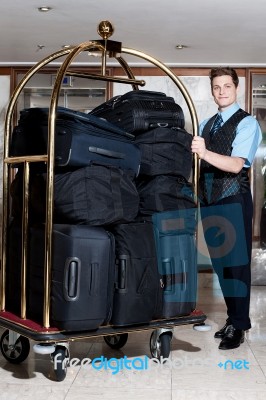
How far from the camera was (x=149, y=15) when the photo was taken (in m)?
4.81

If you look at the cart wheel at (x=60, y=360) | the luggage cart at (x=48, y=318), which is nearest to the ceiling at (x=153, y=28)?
the luggage cart at (x=48, y=318)

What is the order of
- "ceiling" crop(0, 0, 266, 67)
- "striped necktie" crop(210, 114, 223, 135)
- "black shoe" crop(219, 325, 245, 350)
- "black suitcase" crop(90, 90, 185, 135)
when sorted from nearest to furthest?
"black suitcase" crop(90, 90, 185, 135), "black shoe" crop(219, 325, 245, 350), "striped necktie" crop(210, 114, 223, 135), "ceiling" crop(0, 0, 266, 67)

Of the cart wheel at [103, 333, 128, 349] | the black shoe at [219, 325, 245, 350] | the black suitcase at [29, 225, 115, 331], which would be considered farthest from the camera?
the black shoe at [219, 325, 245, 350]

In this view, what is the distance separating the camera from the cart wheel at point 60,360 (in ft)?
9.70

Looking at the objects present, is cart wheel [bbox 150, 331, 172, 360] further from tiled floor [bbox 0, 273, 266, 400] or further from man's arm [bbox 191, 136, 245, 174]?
man's arm [bbox 191, 136, 245, 174]

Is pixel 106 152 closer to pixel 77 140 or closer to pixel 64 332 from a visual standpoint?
pixel 77 140

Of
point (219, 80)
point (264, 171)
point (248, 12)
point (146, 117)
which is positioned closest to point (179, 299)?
point (146, 117)

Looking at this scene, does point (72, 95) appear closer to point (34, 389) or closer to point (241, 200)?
point (241, 200)

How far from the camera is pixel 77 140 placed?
2.88m

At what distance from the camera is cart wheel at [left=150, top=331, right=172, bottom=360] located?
333 cm

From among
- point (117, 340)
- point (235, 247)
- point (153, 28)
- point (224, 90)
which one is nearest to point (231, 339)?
point (235, 247)

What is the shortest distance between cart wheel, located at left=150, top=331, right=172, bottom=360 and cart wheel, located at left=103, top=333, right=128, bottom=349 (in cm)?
26

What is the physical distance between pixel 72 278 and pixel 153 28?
2801 millimetres

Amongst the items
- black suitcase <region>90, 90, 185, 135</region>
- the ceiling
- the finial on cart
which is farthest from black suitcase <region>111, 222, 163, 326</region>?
the ceiling
